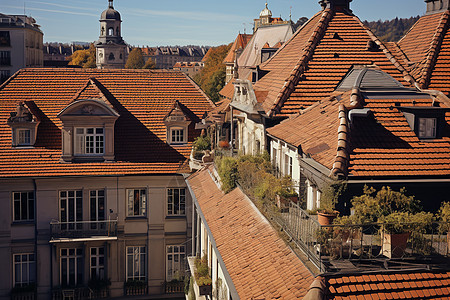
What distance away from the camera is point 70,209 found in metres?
26.8

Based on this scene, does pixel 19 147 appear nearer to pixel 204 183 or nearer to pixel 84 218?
pixel 84 218

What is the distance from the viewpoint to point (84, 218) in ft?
88.0

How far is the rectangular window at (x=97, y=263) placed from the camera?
88.8 ft

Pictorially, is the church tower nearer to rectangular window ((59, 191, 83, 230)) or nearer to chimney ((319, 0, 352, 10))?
rectangular window ((59, 191, 83, 230))

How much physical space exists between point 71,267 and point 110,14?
103m

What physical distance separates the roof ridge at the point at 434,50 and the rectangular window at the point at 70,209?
15.9m

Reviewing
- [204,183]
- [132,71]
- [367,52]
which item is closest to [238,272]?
[204,183]

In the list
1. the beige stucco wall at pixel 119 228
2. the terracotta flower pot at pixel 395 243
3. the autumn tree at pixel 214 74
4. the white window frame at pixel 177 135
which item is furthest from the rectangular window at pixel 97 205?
the autumn tree at pixel 214 74

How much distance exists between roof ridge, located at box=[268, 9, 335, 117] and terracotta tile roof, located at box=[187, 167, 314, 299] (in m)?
3.78

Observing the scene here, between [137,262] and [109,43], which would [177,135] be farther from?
[109,43]

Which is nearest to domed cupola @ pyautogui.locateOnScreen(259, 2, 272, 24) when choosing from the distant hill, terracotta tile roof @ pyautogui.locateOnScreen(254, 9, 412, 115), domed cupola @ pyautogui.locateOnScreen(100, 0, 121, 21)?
the distant hill

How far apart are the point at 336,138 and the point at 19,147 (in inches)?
699

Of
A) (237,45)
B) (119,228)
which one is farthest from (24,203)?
(237,45)

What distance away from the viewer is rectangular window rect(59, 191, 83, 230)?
26734 millimetres
